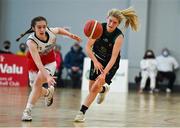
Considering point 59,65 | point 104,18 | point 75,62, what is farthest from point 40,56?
point 104,18

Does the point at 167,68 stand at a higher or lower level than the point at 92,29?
lower

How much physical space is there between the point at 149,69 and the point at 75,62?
2.99m

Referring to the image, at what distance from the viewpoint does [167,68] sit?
1955cm

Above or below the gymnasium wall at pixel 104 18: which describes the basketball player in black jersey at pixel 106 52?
below

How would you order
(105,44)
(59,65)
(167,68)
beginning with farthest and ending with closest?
1. (59,65)
2. (167,68)
3. (105,44)

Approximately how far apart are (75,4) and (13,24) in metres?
2.97

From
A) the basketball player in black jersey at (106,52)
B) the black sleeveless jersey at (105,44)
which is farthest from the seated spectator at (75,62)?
the black sleeveless jersey at (105,44)

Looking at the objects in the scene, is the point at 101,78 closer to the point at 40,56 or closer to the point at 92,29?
the point at 92,29

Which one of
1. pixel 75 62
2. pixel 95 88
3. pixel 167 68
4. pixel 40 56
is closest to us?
pixel 95 88

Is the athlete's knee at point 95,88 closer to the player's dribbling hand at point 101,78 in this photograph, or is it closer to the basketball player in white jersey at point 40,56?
the player's dribbling hand at point 101,78

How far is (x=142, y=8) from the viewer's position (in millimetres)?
20453

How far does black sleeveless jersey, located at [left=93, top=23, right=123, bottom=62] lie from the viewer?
7.55 m

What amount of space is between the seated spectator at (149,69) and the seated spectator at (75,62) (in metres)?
2.48

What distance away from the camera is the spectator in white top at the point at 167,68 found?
19.5 meters
